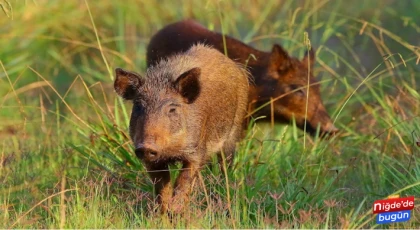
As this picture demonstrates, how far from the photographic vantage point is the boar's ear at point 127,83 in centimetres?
710

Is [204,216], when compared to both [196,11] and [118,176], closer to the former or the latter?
[118,176]

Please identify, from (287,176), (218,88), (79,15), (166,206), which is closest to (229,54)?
(218,88)

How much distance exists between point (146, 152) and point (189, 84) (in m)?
0.81

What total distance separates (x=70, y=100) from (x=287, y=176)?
4720 millimetres

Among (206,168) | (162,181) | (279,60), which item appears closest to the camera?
(162,181)

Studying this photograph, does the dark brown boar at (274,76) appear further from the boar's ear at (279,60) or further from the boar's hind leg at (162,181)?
the boar's hind leg at (162,181)

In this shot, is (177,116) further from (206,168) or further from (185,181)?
(206,168)

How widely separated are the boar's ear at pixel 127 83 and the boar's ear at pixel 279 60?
2.47 m

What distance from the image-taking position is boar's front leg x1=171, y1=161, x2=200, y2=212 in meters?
6.90

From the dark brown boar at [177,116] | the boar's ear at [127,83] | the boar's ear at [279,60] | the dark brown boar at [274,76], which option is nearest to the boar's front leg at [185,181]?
the dark brown boar at [177,116]

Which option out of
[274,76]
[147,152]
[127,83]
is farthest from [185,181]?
[274,76]

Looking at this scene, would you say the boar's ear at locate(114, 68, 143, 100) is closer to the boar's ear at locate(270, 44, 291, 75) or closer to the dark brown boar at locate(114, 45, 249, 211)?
the dark brown boar at locate(114, 45, 249, 211)

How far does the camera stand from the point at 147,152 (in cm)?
646

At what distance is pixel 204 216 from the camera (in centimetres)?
657
